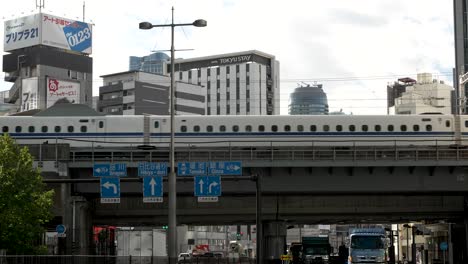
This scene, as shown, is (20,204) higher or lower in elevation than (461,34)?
lower

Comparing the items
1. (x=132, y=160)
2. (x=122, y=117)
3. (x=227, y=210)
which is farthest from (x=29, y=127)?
(x=227, y=210)

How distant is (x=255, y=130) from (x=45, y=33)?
341 ft

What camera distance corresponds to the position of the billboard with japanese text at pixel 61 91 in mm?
155125

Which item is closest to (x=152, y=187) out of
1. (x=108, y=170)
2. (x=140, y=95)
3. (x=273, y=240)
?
(x=108, y=170)

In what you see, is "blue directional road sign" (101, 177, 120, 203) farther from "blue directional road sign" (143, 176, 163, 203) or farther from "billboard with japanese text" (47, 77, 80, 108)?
"billboard with japanese text" (47, 77, 80, 108)

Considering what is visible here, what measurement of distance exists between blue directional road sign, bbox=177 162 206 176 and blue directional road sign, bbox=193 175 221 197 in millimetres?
3269

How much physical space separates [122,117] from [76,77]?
10577 cm

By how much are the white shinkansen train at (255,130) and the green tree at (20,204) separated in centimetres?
1344

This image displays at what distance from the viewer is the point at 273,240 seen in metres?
69.5

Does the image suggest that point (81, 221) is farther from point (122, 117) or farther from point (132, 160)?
point (122, 117)

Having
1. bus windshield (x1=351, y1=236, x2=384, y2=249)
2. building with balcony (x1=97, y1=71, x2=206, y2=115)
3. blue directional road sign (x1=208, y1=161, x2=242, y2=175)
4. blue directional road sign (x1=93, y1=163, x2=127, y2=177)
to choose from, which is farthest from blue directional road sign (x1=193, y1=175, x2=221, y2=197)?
building with balcony (x1=97, y1=71, x2=206, y2=115)

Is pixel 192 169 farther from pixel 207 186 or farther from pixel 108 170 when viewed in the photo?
pixel 108 170

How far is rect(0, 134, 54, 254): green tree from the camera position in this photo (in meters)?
45.5

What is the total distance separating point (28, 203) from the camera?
4619cm
